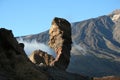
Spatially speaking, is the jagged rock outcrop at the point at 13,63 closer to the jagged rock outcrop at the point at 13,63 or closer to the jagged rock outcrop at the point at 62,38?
the jagged rock outcrop at the point at 13,63

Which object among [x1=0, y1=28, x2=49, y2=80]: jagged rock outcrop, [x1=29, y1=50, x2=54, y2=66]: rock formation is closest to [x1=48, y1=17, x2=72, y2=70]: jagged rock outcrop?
[x1=29, y1=50, x2=54, y2=66]: rock formation

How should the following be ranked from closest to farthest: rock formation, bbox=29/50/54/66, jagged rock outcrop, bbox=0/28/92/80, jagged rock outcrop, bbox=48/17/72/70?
1. jagged rock outcrop, bbox=0/28/92/80
2. jagged rock outcrop, bbox=48/17/72/70
3. rock formation, bbox=29/50/54/66

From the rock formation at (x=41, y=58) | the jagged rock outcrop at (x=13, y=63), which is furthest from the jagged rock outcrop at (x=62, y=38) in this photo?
the jagged rock outcrop at (x=13, y=63)

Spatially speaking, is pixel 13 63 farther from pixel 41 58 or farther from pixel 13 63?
pixel 41 58

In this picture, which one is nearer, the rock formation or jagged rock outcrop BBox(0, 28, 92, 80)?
jagged rock outcrop BBox(0, 28, 92, 80)

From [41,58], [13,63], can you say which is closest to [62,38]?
[41,58]

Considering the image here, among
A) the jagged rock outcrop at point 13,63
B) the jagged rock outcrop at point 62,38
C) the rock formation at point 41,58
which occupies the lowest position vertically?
the rock formation at point 41,58

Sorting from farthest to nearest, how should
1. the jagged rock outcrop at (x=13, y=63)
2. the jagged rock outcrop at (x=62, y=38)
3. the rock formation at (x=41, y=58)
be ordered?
1. the rock formation at (x=41, y=58)
2. the jagged rock outcrop at (x=62, y=38)
3. the jagged rock outcrop at (x=13, y=63)

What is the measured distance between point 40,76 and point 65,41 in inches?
1424

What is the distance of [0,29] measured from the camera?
29359mm

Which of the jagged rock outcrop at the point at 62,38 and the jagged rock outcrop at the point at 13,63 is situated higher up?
the jagged rock outcrop at the point at 13,63

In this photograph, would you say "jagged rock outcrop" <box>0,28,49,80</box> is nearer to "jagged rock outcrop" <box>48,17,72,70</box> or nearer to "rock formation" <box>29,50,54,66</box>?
"jagged rock outcrop" <box>48,17,72,70</box>

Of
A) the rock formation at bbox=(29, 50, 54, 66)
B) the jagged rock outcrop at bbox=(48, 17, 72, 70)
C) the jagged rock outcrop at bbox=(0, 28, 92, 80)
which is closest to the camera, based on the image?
the jagged rock outcrop at bbox=(0, 28, 92, 80)

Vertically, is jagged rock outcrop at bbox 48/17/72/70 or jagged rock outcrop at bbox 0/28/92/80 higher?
jagged rock outcrop at bbox 0/28/92/80
